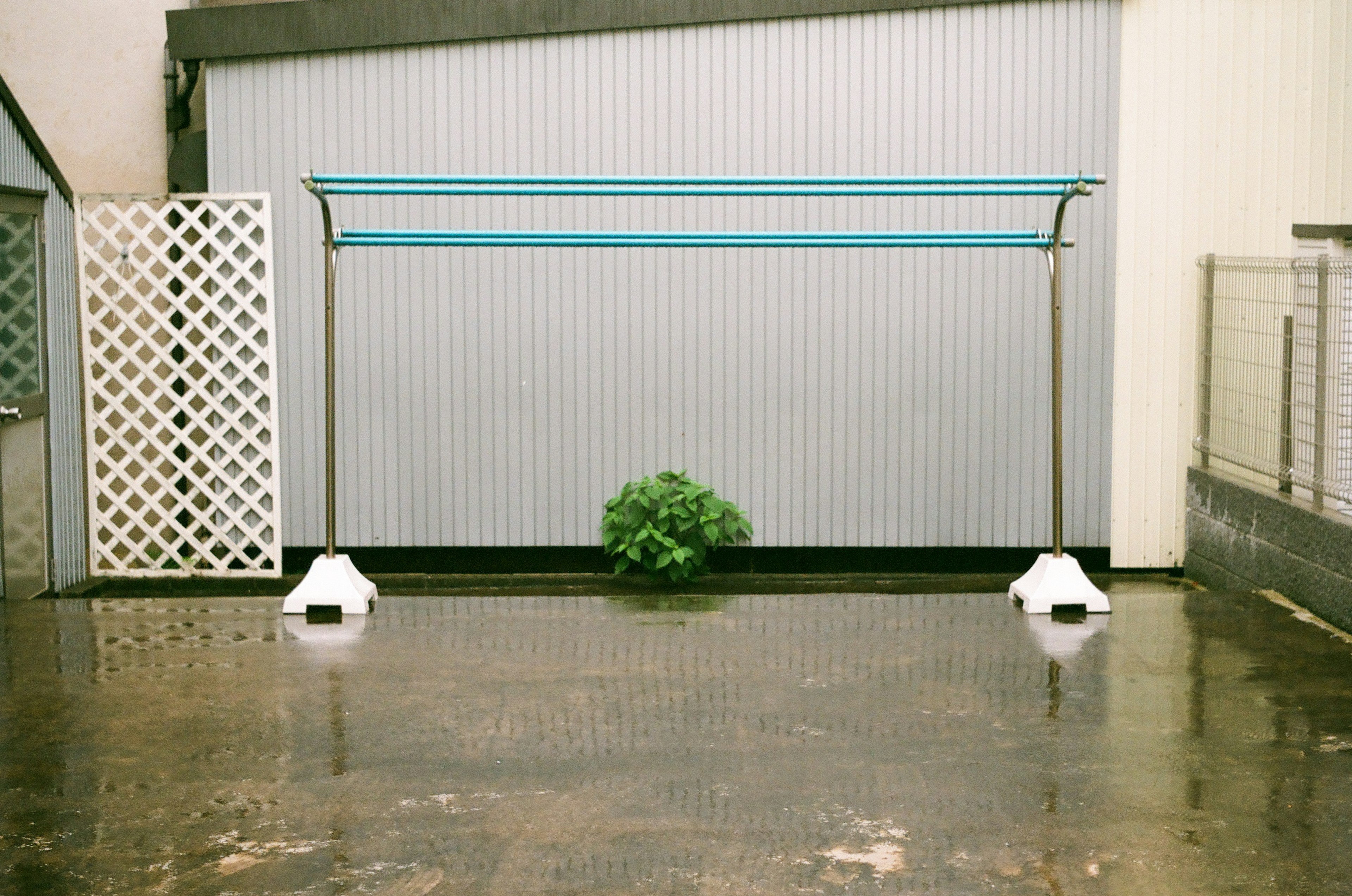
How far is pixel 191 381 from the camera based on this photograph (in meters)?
6.25

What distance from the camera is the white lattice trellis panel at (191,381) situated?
622cm

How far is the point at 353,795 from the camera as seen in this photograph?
3.26 m

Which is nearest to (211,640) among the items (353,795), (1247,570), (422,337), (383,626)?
(383,626)

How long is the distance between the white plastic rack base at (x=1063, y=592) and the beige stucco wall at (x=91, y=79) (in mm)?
4382

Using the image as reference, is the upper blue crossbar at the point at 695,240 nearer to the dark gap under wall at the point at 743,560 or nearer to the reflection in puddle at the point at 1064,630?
the reflection in puddle at the point at 1064,630

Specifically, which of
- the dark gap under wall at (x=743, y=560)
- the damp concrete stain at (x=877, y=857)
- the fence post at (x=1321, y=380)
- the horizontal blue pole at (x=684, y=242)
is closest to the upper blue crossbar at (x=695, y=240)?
the horizontal blue pole at (x=684, y=242)

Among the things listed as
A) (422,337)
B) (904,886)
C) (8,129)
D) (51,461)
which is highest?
(8,129)

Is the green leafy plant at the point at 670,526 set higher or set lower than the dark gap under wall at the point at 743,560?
higher

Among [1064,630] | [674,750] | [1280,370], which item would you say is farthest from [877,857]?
[1280,370]

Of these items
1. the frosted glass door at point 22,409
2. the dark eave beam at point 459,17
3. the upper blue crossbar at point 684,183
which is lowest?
the frosted glass door at point 22,409

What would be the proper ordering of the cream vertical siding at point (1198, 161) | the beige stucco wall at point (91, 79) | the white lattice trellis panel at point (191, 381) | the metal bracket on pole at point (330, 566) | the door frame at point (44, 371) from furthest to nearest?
the beige stucco wall at point (91, 79), the white lattice trellis panel at point (191, 381), the cream vertical siding at point (1198, 161), the door frame at point (44, 371), the metal bracket on pole at point (330, 566)

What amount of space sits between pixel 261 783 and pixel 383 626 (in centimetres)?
152

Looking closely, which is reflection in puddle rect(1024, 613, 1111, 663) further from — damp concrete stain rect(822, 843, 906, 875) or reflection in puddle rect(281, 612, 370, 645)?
reflection in puddle rect(281, 612, 370, 645)

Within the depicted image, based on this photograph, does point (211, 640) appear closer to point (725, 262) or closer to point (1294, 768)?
point (725, 262)
